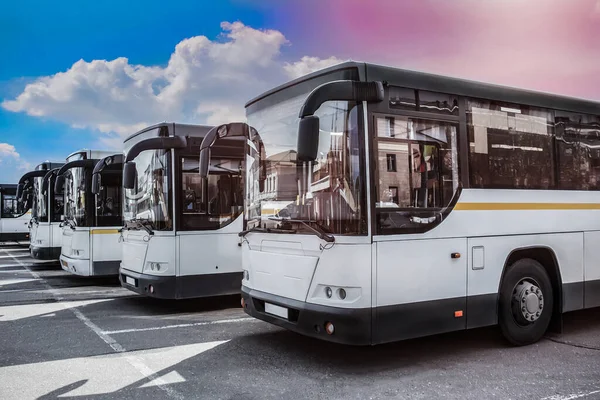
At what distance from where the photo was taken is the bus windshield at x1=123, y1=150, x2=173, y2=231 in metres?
9.09

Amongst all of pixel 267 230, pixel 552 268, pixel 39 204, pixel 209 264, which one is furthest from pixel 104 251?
pixel 552 268

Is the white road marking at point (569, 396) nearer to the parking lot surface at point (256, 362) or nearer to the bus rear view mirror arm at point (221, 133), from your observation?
the parking lot surface at point (256, 362)

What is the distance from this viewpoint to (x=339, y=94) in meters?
5.47

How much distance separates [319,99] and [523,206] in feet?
10.4

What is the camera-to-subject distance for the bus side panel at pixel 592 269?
754cm

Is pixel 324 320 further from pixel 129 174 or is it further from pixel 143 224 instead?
pixel 143 224

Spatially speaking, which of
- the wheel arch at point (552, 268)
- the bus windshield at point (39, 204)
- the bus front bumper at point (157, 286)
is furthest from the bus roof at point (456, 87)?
the bus windshield at point (39, 204)

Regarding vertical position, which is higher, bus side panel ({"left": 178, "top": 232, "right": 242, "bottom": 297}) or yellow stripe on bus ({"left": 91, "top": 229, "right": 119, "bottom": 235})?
yellow stripe on bus ({"left": 91, "top": 229, "right": 119, "bottom": 235})

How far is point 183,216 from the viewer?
907cm

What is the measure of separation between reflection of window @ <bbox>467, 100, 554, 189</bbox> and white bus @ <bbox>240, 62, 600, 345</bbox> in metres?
0.02

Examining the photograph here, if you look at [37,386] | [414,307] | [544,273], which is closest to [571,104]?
[544,273]

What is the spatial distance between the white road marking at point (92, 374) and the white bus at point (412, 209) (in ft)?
3.97

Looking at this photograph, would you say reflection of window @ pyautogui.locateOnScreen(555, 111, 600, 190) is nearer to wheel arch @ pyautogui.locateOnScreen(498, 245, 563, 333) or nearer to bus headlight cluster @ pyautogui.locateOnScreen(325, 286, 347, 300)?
wheel arch @ pyautogui.locateOnScreen(498, 245, 563, 333)

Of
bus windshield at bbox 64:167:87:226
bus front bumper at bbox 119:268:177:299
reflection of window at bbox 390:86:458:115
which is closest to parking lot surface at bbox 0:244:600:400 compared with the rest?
bus front bumper at bbox 119:268:177:299
